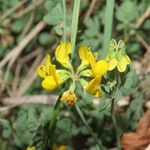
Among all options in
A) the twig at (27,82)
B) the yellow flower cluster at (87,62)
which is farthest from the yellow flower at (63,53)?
the twig at (27,82)

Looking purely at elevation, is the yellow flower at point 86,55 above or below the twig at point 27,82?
below

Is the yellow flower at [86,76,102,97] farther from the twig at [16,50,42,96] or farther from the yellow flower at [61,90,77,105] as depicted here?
the twig at [16,50,42,96]

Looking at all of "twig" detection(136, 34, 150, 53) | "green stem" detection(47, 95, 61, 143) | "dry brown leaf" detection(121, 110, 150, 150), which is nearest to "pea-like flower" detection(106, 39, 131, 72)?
"green stem" detection(47, 95, 61, 143)

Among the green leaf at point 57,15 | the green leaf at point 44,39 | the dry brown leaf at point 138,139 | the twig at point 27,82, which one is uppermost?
the green leaf at point 44,39

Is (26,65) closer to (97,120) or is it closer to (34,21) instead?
(34,21)

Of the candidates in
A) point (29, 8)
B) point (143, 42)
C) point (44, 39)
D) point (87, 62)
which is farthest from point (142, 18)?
point (87, 62)

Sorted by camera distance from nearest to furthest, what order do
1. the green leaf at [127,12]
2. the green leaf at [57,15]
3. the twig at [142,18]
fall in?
the green leaf at [57,15], the green leaf at [127,12], the twig at [142,18]

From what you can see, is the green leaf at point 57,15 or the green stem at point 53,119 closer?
the green stem at point 53,119

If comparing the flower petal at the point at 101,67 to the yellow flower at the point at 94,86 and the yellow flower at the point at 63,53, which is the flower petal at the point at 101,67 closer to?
the yellow flower at the point at 94,86
